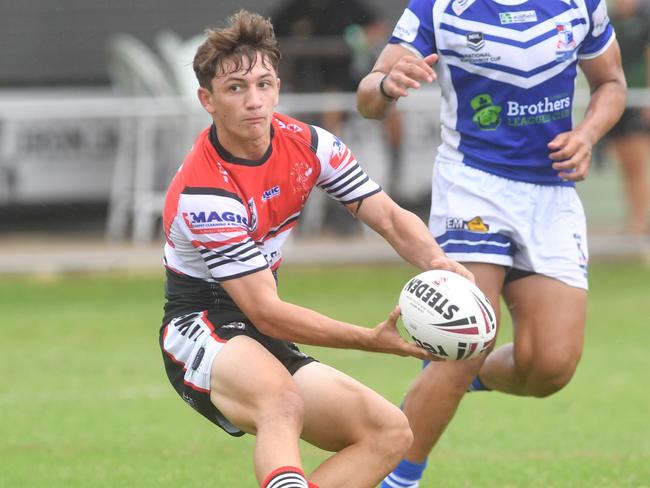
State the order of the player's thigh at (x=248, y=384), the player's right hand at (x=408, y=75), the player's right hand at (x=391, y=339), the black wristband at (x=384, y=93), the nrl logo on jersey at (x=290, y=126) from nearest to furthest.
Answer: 1. the player's right hand at (x=391, y=339)
2. the player's thigh at (x=248, y=384)
3. the nrl logo on jersey at (x=290, y=126)
4. the player's right hand at (x=408, y=75)
5. the black wristband at (x=384, y=93)

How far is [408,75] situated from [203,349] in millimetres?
1452

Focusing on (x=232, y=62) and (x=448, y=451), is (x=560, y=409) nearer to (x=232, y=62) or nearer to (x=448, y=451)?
(x=448, y=451)

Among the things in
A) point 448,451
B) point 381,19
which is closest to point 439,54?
point 448,451

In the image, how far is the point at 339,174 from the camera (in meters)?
5.50

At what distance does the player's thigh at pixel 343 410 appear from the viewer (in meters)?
5.17

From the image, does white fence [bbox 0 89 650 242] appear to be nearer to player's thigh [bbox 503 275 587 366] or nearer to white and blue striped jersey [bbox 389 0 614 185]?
white and blue striped jersey [bbox 389 0 614 185]

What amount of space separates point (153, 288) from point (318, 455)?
646 cm

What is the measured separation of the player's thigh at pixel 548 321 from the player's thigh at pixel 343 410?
1205 millimetres

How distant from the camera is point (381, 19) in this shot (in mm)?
16688

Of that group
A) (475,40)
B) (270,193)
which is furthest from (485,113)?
(270,193)

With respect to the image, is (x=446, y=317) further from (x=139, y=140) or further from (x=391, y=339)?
(x=139, y=140)

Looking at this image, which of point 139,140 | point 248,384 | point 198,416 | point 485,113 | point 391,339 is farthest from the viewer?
point 139,140

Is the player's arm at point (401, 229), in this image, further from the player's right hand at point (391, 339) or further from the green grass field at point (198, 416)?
the green grass field at point (198, 416)

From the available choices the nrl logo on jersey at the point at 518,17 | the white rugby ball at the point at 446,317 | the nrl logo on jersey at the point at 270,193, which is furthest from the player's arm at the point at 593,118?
the nrl logo on jersey at the point at 270,193
